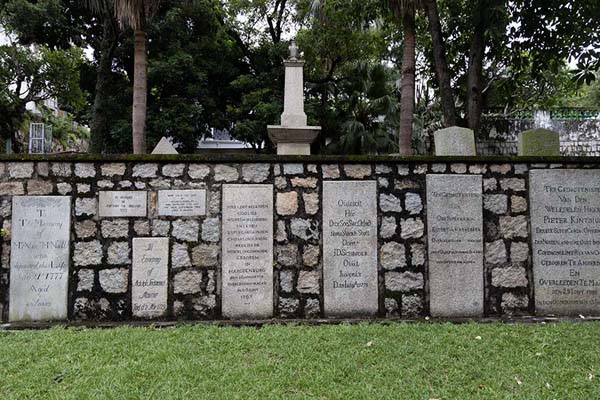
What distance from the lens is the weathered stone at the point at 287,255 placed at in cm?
512

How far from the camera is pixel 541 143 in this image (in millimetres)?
5574

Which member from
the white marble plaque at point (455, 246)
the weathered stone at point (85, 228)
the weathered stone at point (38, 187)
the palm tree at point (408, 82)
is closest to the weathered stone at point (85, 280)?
the weathered stone at point (85, 228)

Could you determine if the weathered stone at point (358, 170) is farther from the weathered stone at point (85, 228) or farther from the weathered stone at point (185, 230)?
the weathered stone at point (85, 228)

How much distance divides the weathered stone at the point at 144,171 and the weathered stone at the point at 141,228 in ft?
1.72

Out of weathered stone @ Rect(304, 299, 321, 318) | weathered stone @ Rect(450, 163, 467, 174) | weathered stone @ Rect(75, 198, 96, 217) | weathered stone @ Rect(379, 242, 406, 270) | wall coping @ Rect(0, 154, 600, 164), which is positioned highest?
wall coping @ Rect(0, 154, 600, 164)

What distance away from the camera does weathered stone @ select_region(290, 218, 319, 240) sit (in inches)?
203

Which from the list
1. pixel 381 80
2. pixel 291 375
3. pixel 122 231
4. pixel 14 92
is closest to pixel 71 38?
pixel 14 92

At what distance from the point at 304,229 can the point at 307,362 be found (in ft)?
5.95

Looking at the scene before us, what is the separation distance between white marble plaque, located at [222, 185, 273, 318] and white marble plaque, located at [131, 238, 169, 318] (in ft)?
2.21

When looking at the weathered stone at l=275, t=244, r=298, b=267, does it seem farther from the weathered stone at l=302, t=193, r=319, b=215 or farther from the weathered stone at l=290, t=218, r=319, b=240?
the weathered stone at l=302, t=193, r=319, b=215

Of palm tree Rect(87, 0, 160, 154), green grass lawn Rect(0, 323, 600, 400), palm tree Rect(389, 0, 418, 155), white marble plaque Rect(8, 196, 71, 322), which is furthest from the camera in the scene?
palm tree Rect(87, 0, 160, 154)

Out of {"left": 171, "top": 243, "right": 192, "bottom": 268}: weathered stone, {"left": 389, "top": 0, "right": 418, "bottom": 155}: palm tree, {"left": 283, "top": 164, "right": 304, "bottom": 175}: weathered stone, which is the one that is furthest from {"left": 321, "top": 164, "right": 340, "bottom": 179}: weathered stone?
{"left": 389, "top": 0, "right": 418, "bottom": 155}: palm tree

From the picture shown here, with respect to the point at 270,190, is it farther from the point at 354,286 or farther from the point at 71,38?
the point at 71,38

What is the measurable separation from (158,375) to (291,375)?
1.01m
